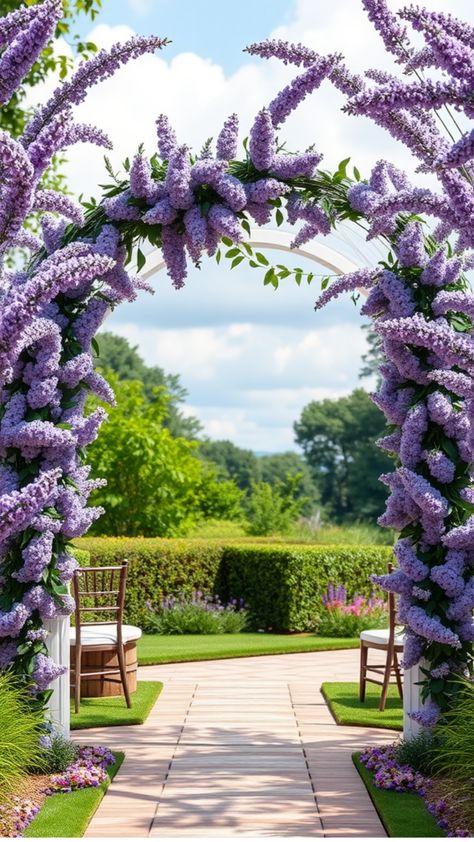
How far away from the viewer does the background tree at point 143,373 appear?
39656mm

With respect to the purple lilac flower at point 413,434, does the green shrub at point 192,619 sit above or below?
below

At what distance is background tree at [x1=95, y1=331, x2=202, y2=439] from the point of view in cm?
3966

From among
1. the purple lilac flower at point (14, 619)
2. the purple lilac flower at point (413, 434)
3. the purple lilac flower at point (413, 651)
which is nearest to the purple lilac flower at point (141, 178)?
the purple lilac flower at point (413, 434)

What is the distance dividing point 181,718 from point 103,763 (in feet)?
4.87

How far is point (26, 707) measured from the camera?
16.6 feet

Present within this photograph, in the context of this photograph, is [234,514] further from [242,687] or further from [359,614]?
[242,687]

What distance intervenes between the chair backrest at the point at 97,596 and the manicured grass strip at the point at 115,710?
0.45 meters

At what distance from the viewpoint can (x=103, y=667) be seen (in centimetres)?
722

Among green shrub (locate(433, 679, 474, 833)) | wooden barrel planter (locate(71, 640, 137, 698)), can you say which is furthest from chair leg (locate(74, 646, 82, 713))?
green shrub (locate(433, 679, 474, 833))

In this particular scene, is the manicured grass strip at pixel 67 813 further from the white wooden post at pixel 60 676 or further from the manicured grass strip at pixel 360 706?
the manicured grass strip at pixel 360 706

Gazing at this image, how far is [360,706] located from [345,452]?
35.7m

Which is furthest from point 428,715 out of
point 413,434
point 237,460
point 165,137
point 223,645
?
point 237,460

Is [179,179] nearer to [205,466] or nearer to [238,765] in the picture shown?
[238,765]

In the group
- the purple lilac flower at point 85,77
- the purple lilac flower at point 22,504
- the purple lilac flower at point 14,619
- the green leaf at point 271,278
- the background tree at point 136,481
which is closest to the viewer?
the purple lilac flower at point 22,504
